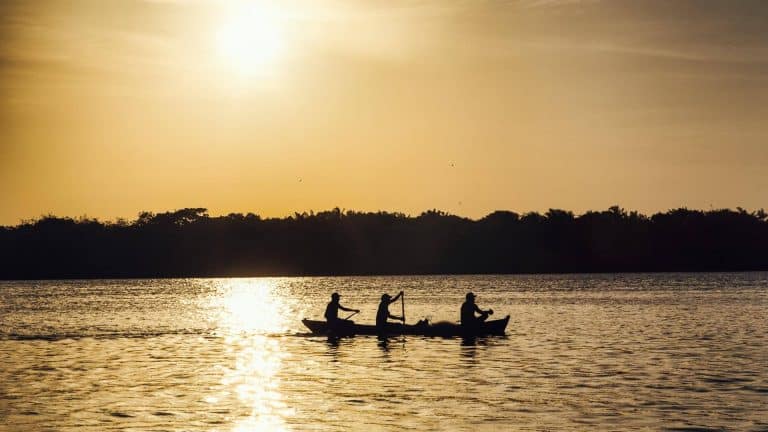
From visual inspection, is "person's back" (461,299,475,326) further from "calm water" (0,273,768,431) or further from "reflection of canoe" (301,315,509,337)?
"calm water" (0,273,768,431)

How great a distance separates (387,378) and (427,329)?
1465 cm

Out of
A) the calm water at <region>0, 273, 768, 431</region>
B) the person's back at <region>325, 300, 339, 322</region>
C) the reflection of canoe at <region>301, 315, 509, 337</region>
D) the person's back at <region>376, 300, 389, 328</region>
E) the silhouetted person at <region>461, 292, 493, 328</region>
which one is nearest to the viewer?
the calm water at <region>0, 273, 768, 431</region>

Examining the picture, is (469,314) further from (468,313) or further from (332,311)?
(332,311)

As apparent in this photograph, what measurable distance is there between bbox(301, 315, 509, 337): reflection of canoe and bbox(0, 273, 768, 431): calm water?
0.51m

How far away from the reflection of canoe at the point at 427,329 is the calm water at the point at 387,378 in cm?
51

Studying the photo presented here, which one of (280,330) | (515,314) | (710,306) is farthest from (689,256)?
(280,330)

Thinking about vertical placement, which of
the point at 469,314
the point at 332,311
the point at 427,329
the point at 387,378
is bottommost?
the point at 387,378

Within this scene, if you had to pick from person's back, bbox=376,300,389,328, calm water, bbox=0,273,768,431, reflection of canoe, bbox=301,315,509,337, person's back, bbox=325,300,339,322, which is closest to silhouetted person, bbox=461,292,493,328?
reflection of canoe, bbox=301,315,509,337

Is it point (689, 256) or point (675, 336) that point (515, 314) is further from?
point (689, 256)

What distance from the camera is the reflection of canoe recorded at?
154ft

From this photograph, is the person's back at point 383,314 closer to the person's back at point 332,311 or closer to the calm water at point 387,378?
the calm water at point 387,378

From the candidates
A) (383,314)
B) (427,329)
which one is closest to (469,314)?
(427,329)

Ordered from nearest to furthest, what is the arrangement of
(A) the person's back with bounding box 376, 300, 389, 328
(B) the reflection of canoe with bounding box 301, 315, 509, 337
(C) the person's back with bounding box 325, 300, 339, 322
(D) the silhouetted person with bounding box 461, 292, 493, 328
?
(D) the silhouetted person with bounding box 461, 292, 493, 328 < (B) the reflection of canoe with bounding box 301, 315, 509, 337 < (A) the person's back with bounding box 376, 300, 389, 328 < (C) the person's back with bounding box 325, 300, 339, 322

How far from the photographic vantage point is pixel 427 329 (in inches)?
1879
